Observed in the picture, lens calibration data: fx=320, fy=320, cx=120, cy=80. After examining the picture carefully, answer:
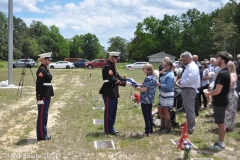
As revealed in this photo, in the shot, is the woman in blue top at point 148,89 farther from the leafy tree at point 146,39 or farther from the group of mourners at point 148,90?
the leafy tree at point 146,39

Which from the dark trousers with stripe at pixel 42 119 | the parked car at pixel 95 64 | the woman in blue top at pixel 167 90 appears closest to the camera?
the dark trousers with stripe at pixel 42 119

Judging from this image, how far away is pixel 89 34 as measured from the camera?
346ft

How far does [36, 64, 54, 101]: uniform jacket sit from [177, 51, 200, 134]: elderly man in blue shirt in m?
2.85

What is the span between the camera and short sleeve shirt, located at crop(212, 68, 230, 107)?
565cm

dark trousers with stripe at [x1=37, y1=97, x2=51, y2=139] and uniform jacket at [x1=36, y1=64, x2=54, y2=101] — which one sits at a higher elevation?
uniform jacket at [x1=36, y1=64, x2=54, y2=101]

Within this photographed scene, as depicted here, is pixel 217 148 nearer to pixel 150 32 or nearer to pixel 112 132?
pixel 112 132

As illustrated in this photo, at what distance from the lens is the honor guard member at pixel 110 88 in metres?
6.88

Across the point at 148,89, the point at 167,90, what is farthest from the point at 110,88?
the point at 167,90

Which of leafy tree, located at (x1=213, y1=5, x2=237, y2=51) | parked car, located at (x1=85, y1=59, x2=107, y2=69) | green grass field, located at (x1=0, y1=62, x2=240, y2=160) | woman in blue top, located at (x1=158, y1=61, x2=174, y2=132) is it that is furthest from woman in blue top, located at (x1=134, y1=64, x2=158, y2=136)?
leafy tree, located at (x1=213, y1=5, x2=237, y2=51)

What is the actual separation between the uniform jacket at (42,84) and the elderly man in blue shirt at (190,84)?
2847 mm

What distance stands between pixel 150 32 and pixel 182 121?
73.1 metres

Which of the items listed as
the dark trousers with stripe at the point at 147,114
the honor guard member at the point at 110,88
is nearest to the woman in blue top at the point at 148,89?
the dark trousers with stripe at the point at 147,114

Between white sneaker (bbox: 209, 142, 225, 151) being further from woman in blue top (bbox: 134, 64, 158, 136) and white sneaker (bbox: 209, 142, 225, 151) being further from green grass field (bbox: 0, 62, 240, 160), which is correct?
woman in blue top (bbox: 134, 64, 158, 136)

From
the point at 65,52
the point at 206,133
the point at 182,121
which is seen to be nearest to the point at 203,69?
the point at 182,121
